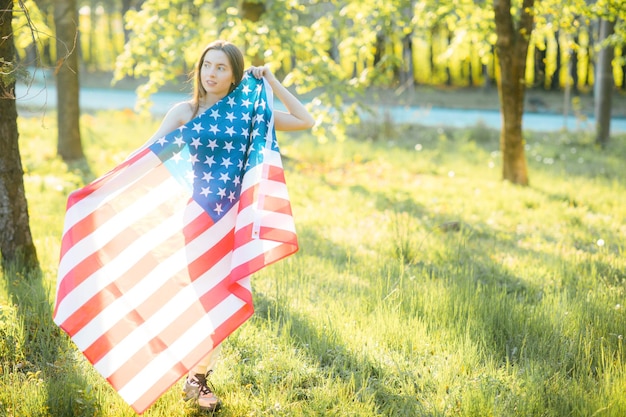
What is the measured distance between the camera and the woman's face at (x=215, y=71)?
3709mm

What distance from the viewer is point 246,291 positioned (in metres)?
3.39

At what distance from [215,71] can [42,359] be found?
2.08 m

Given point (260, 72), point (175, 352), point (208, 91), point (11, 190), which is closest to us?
point (175, 352)

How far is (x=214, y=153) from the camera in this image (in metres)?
3.64

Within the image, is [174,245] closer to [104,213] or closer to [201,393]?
[104,213]

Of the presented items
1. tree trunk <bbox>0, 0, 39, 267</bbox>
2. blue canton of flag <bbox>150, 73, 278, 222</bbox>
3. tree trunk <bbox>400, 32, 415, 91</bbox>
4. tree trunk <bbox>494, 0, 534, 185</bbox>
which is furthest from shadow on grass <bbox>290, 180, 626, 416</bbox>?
tree trunk <bbox>400, 32, 415, 91</bbox>

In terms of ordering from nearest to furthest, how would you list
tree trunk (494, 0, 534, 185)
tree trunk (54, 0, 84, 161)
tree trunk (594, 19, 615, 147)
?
1. tree trunk (494, 0, 534, 185)
2. tree trunk (54, 0, 84, 161)
3. tree trunk (594, 19, 615, 147)

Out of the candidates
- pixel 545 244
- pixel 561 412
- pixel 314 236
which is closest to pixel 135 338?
pixel 561 412

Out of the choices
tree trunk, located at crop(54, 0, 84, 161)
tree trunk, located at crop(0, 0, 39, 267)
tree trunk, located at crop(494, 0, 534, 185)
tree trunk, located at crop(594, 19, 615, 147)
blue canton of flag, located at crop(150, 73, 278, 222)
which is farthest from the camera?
tree trunk, located at crop(594, 19, 615, 147)

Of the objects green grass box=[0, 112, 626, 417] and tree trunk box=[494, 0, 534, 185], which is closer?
green grass box=[0, 112, 626, 417]

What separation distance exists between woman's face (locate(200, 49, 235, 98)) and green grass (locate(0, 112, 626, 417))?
1599 millimetres

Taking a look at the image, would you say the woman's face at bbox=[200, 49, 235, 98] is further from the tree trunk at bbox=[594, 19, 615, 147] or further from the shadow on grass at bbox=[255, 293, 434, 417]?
the tree trunk at bbox=[594, 19, 615, 147]

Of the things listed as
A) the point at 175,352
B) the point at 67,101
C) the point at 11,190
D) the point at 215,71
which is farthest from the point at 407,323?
the point at 67,101

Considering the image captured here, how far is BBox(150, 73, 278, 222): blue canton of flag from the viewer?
11.7 ft
